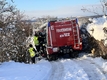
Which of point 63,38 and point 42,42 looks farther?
point 42,42

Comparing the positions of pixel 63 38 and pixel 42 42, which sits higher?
pixel 63 38

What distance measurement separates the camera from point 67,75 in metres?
12.1

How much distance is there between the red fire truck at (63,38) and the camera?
20.3 m

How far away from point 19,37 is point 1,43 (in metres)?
3.97

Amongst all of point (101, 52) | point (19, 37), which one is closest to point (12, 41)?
point (19, 37)

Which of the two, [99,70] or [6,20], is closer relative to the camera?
[99,70]

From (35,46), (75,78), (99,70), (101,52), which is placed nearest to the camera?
(75,78)

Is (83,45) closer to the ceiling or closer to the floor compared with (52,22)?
closer to the floor

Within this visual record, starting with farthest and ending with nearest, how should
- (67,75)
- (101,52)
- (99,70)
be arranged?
(101,52), (99,70), (67,75)

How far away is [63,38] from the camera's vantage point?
20.5m

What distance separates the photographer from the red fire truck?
2027 centimetres

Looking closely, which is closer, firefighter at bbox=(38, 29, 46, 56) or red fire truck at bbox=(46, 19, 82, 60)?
red fire truck at bbox=(46, 19, 82, 60)

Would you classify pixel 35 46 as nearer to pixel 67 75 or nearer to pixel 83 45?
Answer: pixel 83 45

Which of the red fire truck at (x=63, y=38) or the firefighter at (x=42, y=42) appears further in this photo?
the firefighter at (x=42, y=42)
